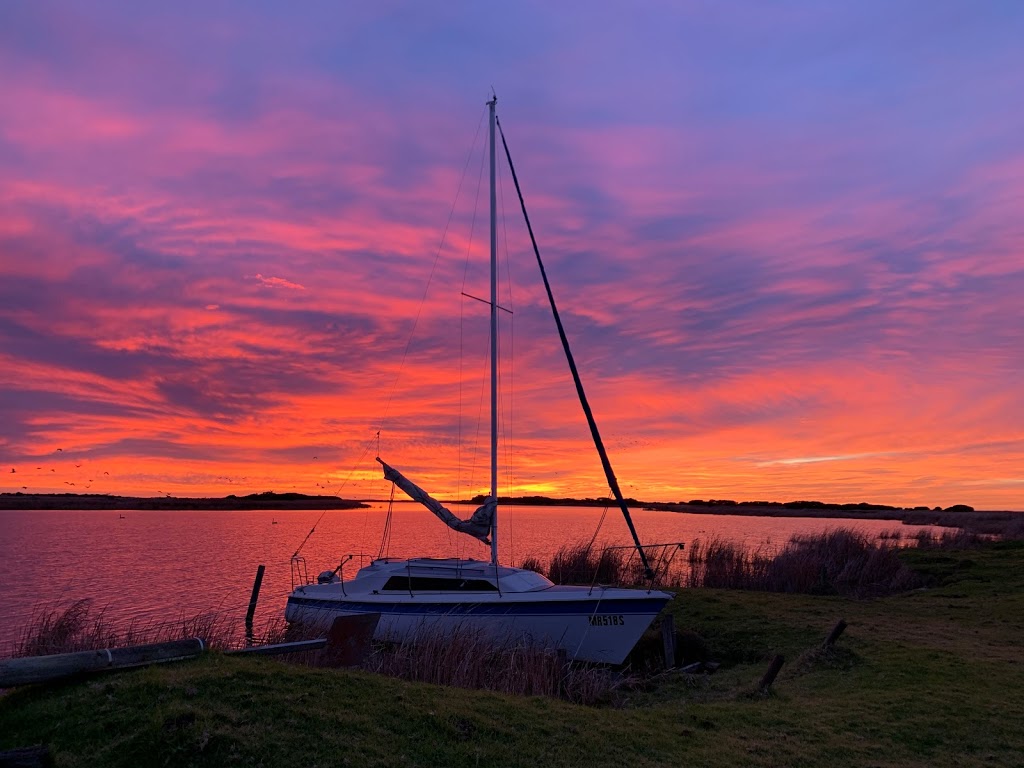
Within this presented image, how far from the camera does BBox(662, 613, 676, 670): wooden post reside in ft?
54.2

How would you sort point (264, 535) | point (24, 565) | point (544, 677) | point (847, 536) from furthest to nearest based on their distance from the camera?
point (264, 535) < point (24, 565) < point (847, 536) < point (544, 677)

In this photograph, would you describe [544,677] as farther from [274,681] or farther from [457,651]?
[274,681]

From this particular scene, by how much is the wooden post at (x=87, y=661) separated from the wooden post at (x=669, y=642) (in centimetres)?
1030

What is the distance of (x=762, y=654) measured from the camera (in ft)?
54.8

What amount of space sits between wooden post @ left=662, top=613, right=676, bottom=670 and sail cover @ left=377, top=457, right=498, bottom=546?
15.5 feet

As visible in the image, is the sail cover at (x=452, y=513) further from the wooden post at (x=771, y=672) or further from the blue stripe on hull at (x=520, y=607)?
the wooden post at (x=771, y=672)

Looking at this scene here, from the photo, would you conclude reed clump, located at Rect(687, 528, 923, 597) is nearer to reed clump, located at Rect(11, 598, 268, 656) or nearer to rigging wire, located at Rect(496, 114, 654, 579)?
rigging wire, located at Rect(496, 114, 654, 579)

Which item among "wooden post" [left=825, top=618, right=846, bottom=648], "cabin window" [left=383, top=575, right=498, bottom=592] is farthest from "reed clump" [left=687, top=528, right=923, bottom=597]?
"cabin window" [left=383, top=575, right=498, bottom=592]

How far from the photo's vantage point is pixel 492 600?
1753cm

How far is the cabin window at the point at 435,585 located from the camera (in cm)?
1823

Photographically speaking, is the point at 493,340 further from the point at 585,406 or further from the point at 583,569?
the point at 583,569

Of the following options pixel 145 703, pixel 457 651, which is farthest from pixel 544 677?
pixel 145 703

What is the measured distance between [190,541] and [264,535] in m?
10.4

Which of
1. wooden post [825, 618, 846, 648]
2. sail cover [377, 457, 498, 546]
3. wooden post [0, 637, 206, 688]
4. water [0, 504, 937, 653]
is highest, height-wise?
sail cover [377, 457, 498, 546]
